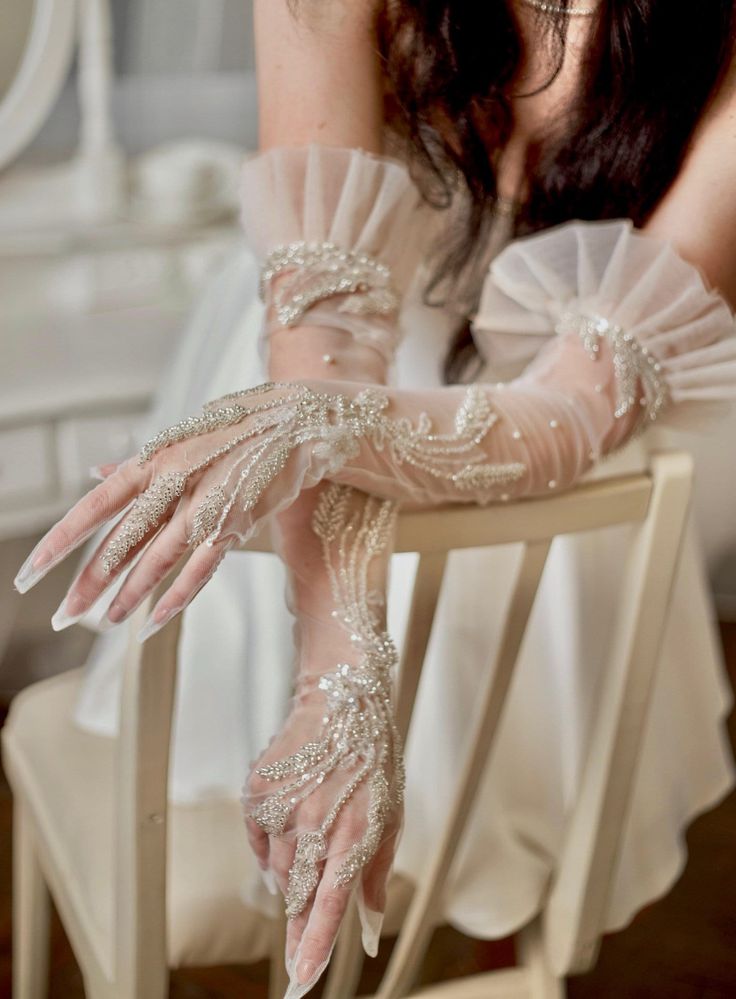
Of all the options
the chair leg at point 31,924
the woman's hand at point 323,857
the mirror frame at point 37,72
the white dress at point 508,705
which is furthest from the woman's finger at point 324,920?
the mirror frame at point 37,72

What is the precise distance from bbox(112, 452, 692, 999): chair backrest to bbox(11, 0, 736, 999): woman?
0.03m

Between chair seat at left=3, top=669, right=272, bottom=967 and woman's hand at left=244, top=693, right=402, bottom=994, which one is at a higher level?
woman's hand at left=244, top=693, right=402, bottom=994

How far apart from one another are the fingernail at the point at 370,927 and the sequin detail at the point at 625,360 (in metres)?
0.31

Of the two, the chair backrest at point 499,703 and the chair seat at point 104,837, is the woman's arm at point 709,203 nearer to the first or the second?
the chair backrest at point 499,703

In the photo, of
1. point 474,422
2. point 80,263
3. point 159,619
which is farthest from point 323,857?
point 80,263

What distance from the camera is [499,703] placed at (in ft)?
2.02

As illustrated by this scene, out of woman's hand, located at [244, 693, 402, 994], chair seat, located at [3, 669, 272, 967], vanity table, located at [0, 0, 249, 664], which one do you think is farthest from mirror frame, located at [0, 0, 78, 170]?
woman's hand, located at [244, 693, 402, 994]

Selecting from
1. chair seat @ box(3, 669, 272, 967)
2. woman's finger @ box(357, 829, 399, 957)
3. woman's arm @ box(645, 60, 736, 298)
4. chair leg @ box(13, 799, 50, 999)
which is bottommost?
chair leg @ box(13, 799, 50, 999)

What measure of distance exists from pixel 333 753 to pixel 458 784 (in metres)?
0.15

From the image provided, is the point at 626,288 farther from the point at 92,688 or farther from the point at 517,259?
the point at 92,688

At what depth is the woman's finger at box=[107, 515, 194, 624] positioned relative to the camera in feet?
1.53

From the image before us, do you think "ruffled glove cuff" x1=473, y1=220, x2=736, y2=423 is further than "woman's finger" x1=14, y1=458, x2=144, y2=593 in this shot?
Yes

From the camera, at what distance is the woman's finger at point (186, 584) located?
46 centimetres

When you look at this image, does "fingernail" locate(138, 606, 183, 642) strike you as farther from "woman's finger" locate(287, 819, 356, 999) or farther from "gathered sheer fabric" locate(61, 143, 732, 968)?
"gathered sheer fabric" locate(61, 143, 732, 968)
